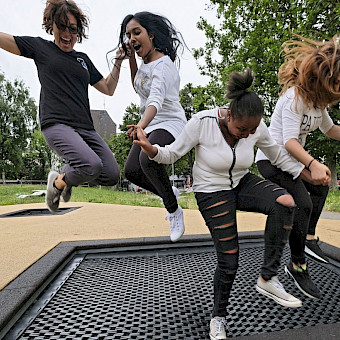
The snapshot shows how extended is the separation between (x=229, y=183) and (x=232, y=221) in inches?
6.6

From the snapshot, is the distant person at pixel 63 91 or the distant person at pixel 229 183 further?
the distant person at pixel 63 91

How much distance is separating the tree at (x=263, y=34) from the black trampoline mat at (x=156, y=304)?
248 inches

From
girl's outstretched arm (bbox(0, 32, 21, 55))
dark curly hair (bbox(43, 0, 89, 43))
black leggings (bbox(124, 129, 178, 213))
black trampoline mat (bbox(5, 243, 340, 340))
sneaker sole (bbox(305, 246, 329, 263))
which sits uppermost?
dark curly hair (bbox(43, 0, 89, 43))

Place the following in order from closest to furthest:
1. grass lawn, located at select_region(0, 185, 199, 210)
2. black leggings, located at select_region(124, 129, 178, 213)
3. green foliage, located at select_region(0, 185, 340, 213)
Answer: black leggings, located at select_region(124, 129, 178, 213)
green foliage, located at select_region(0, 185, 340, 213)
grass lawn, located at select_region(0, 185, 199, 210)

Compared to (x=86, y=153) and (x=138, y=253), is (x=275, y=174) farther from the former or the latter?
(x=138, y=253)

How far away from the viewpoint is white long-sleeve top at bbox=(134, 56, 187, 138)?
65.6 inches

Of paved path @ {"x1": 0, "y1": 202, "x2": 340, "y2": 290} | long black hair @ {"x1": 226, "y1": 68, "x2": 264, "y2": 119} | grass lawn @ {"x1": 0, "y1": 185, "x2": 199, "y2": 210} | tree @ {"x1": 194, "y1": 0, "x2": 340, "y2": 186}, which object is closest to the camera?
long black hair @ {"x1": 226, "y1": 68, "x2": 264, "y2": 119}

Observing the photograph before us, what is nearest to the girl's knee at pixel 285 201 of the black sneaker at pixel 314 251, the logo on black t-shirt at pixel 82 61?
the black sneaker at pixel 314 251

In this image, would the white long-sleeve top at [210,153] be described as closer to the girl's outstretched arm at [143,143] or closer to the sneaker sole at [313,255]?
the girl's outstretched arm at [143,143]

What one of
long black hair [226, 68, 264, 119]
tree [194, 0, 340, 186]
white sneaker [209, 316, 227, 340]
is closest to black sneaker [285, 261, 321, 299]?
white sneaker [209, 316, 227, 340]

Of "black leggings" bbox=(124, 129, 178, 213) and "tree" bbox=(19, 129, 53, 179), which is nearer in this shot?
"black leggings" bbox=(124, 129, 178, 213)

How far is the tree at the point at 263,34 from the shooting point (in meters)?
8.81

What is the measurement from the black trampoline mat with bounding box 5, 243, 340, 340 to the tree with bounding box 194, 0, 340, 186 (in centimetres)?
629

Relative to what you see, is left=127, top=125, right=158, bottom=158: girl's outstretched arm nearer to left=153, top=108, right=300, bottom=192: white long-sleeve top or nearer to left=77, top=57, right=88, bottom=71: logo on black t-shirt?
left=153, top=108, right=300, bottom=192: white long-sleeve top
